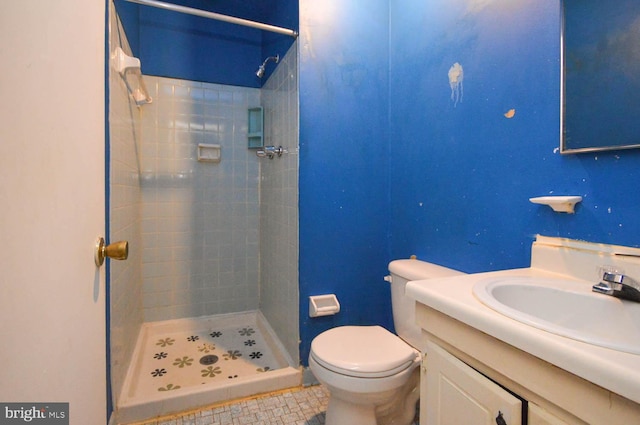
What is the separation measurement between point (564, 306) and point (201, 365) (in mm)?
A: 1873

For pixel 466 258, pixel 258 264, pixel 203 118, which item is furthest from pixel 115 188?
pixel 466 258

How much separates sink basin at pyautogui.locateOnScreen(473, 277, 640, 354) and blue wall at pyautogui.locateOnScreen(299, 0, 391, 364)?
2.97ft

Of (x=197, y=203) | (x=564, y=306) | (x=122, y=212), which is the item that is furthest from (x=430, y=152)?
(x=197, y=203)

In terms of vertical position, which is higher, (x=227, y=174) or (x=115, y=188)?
(x=227, y=174)

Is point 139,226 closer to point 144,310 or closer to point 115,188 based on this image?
point 144,310

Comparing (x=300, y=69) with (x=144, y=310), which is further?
(x=144, y=310)

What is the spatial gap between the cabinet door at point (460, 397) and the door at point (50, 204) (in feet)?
2.59

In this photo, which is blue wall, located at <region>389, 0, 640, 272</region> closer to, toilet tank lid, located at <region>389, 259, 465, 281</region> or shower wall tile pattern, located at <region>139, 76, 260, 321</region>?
toilet tank lid, located at <region>389, 259, 465, 281</region>

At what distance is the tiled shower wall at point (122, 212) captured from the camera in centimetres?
132

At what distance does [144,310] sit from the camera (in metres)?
2.21

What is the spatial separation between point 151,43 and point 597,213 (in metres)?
2.72

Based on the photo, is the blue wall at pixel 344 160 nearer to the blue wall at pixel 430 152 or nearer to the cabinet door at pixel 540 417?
the blue wall at pixel 430 152

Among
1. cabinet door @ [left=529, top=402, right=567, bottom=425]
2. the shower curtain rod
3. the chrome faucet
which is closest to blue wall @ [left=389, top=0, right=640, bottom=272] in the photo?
the chrome faucet

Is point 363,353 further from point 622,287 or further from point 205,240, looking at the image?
point 205,240
